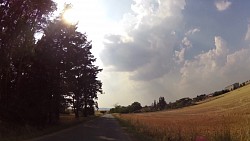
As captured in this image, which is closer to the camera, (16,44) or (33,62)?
(16,44)

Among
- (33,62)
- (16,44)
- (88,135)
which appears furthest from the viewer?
(33,62)

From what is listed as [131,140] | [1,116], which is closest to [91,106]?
[1,116]

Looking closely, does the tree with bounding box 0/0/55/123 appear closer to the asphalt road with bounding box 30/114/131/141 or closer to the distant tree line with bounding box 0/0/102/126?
the distant tree line with bounding box 0/0/102/126

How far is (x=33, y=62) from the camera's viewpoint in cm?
3678

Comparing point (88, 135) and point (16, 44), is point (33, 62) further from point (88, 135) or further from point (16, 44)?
point (88, 135)

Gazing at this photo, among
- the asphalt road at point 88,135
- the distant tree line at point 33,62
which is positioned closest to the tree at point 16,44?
the distant tree line at point 33,62

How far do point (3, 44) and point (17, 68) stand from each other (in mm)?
6225

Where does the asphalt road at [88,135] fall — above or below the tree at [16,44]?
below

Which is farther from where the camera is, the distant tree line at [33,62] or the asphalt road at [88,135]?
the distant tree line at [33,62]

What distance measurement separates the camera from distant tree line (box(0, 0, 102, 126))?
28.3 m

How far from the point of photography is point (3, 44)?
92.7ft

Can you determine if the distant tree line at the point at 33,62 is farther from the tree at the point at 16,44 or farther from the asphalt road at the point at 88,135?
the asphalt road at the point at 88,135

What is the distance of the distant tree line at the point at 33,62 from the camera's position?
28.3 m

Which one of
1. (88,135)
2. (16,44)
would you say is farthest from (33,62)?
(88,135)
